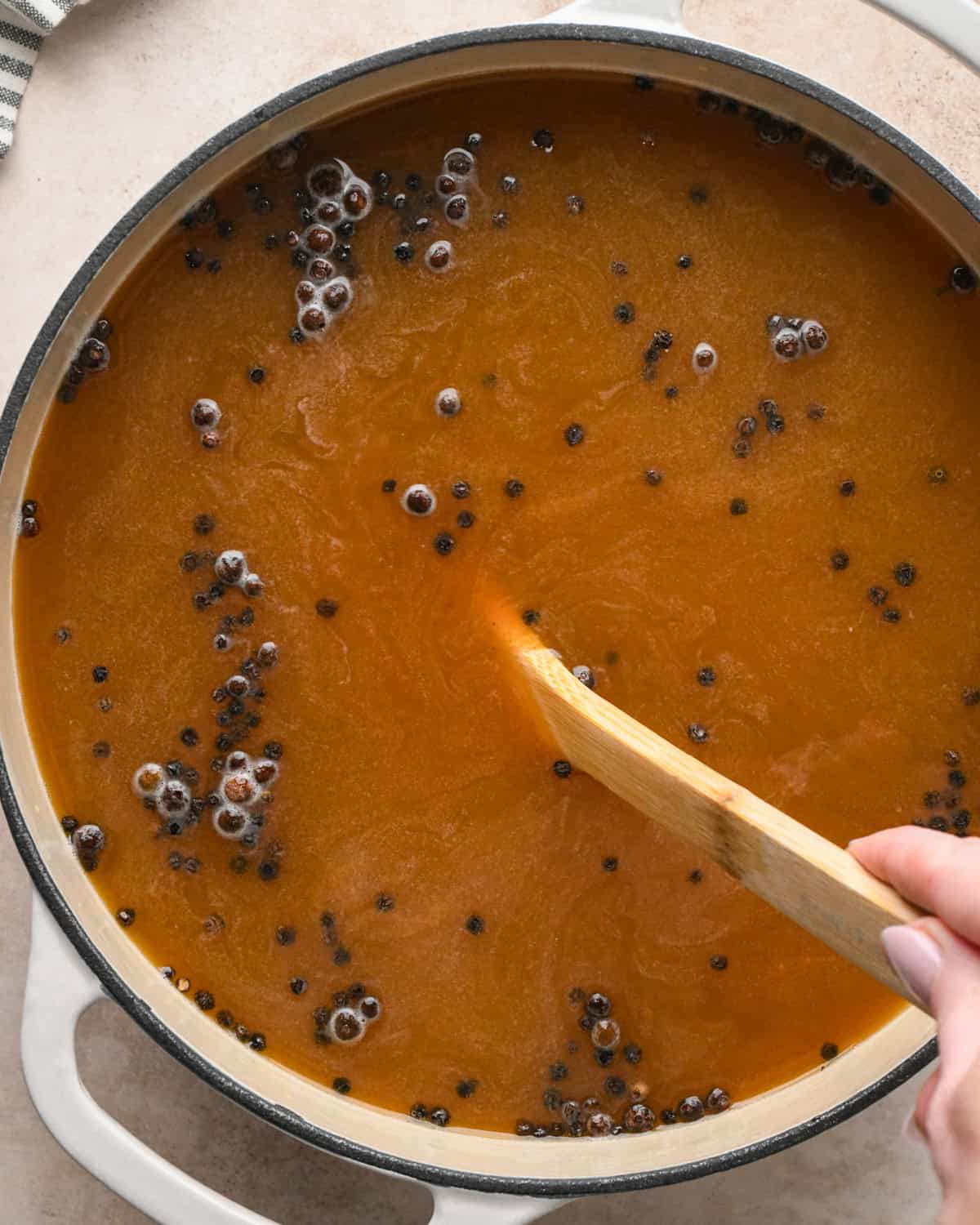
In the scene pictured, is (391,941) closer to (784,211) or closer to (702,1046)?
(702,1046)

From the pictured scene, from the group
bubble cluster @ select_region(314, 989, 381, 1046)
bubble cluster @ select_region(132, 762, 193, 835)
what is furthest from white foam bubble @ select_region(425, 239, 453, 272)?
bubble cluster @ select_region(314, 989, 381, 1046)

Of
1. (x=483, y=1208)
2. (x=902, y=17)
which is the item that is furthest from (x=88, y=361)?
(x=483, y=1208)

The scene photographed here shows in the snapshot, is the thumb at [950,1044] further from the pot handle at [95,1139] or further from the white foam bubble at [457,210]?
the white foam bubble at [457,210]

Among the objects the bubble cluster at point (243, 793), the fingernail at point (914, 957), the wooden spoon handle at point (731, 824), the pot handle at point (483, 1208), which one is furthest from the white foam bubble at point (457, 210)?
the pot handle at point (483, 1208)

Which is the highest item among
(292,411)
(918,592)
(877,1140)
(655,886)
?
(292,411)

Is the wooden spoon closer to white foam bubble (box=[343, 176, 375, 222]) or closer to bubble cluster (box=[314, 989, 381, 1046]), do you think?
bubble cluster (box=[314, 989, 381, 1046])

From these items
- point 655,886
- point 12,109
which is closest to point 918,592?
point 655,886
